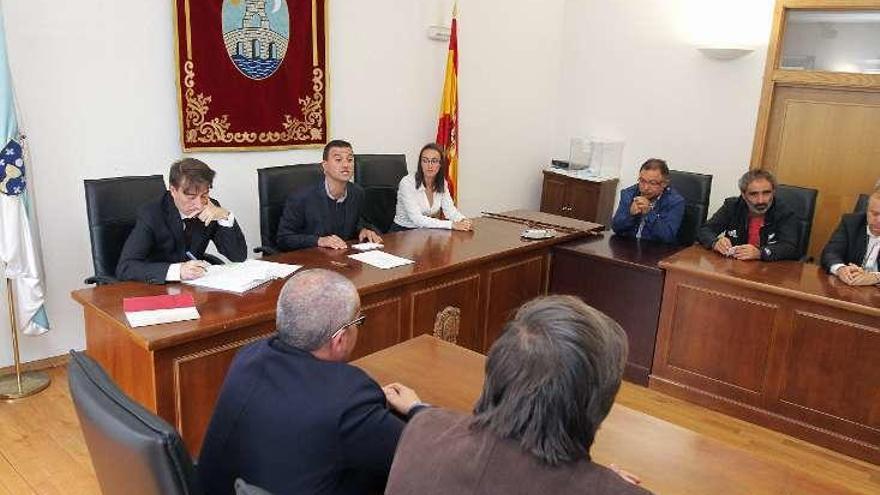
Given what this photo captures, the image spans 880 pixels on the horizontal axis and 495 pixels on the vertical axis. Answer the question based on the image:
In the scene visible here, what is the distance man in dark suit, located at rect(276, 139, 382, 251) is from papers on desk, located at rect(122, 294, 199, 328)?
1046 millimetres

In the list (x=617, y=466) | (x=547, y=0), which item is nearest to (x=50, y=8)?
(x=617, y=466)

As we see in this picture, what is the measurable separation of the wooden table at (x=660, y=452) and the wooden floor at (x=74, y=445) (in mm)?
679

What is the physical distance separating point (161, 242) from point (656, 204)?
9.19 ft

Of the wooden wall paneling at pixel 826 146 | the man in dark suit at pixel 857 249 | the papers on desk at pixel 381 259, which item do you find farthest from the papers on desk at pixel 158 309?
the wooden wall paneling at pixel 826 146

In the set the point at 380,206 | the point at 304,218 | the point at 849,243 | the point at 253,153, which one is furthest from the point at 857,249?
the point at 253,153

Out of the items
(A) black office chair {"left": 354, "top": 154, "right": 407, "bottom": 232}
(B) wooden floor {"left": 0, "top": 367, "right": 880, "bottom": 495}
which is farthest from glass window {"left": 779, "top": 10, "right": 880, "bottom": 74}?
(A) black office chair {"left": 354, "top": 154, "right": 407, "bottom": 232}

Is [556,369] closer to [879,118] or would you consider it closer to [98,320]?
[98,320]

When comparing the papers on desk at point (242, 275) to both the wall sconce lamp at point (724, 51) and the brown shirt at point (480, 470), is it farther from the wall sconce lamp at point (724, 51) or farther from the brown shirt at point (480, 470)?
the wall sconce lamp at point (724, 51)

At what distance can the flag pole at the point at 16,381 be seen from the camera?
10.3 feet

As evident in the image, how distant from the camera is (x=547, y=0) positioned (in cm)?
610

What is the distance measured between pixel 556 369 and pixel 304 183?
9.71ft

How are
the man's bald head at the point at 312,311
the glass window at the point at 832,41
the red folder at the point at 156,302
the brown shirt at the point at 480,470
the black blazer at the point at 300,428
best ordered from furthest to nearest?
the glass window at the point at 832,41 → the red folder at the point at 156,302 → the man's bald head at the point at 312,311 → the black blazer at the point at 300,428 → the brown shirt at the point at 480,470

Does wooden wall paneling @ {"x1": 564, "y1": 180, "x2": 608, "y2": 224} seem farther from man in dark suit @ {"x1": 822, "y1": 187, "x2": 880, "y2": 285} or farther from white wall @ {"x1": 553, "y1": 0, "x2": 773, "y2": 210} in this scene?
man in dark suit @ {"x1": 822, "y1": 187, "x2": 880, "y2": 285}

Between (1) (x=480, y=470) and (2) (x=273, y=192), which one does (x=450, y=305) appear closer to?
(2) (x=273, y=192)
